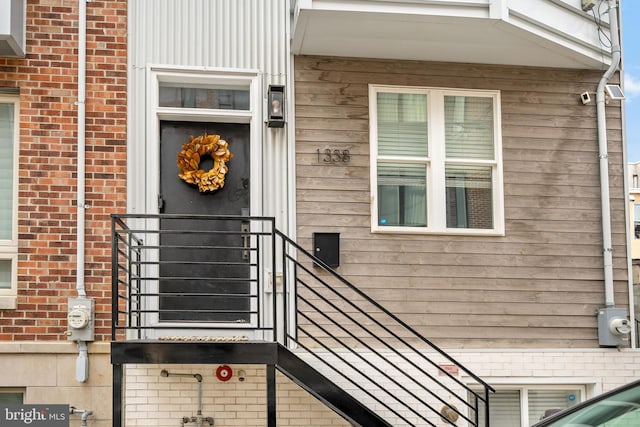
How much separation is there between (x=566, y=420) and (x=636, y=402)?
35 centimetres

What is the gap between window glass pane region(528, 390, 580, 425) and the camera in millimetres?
8180

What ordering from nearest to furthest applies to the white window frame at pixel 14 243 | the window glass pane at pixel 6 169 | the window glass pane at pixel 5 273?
1. the white window frame at pixel 14 243
2. the window glass pane at pixel 5 273
3. the window glass pane at pixel 6 169

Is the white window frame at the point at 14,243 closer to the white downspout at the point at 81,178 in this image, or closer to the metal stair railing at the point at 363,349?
the white downspout at the point at 81,178

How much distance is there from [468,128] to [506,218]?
0.96 metres

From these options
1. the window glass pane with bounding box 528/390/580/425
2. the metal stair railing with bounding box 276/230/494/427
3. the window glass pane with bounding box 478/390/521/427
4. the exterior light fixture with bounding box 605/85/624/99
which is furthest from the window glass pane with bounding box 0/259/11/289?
the exterior light fixture with bounding box 605/85/624/99

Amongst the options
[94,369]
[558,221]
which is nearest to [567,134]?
[558,221]

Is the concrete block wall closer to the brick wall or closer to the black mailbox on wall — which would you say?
the brick wall

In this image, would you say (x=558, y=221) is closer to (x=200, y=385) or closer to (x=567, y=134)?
(x=567, y=134)

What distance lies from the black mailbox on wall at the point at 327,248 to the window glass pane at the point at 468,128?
148cm

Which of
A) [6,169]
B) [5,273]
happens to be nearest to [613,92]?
[6,169]

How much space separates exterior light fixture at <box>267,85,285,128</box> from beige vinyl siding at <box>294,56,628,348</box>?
228 mm

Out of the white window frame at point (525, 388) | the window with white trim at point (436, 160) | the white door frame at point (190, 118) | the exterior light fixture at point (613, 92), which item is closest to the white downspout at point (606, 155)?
the exterior light fixture at point (613, 92)

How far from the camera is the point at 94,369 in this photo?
7406mm

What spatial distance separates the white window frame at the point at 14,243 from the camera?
24.3 feet
